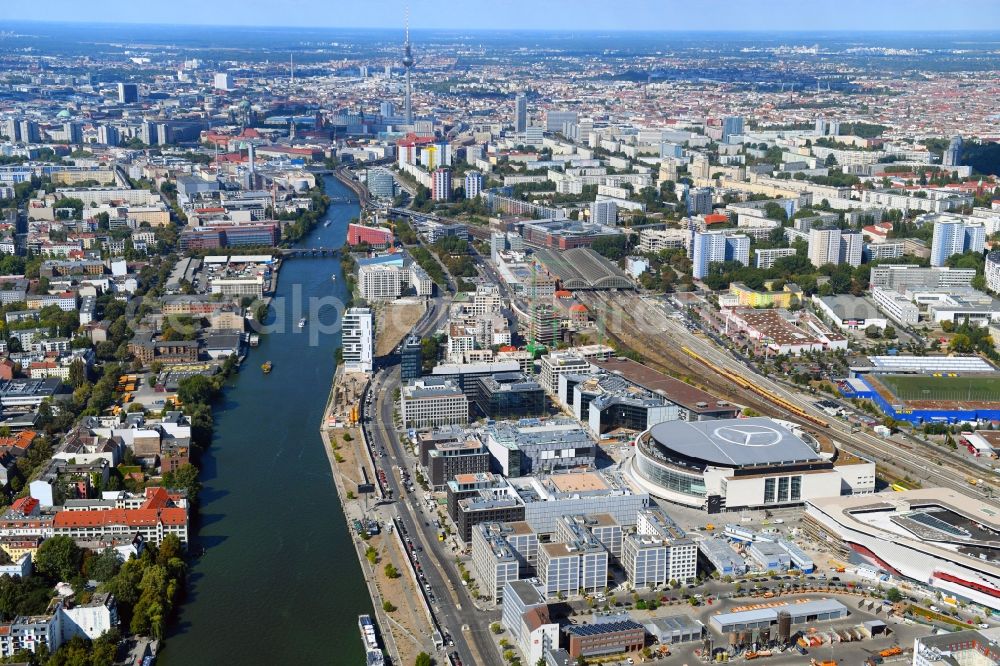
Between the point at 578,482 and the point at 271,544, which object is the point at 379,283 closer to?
the point at 578,482

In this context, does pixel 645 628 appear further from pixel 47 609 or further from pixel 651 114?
pixel 651 114

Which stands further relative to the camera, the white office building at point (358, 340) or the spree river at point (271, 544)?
the white office building at point (358, 340)

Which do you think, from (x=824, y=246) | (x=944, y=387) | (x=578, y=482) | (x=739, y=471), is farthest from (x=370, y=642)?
(x=824, y=246)

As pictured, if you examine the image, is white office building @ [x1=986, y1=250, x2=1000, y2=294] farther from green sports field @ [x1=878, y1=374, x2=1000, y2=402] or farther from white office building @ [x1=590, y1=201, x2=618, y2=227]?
white office building @ [x1=590, y1=201, x2=618, y2=227]

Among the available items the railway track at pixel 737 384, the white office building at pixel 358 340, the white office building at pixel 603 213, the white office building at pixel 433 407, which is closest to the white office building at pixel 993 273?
the railway track at pixel 737 384

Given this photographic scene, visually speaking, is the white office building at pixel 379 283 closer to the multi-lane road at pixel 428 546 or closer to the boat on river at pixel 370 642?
the multi-lane road at pixel 428 546
